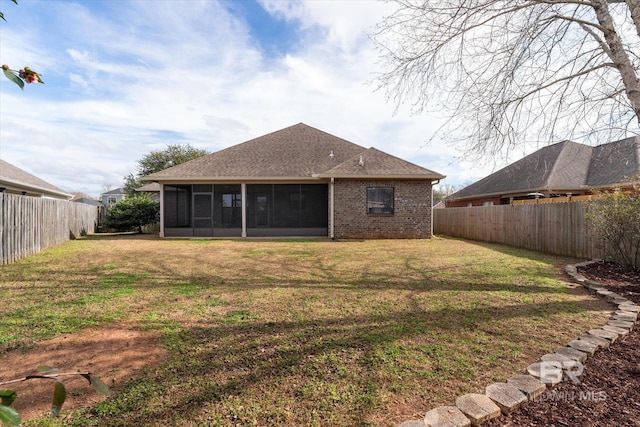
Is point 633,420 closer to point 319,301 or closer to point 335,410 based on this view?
point 335,410

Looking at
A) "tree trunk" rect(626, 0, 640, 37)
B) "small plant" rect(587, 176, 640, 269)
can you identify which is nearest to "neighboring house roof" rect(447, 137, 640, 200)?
"small plant" rect(587, 176, 640, 269)

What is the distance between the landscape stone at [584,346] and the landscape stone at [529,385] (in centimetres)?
92

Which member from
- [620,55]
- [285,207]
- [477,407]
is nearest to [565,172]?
[620,55]

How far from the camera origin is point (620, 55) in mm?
4641

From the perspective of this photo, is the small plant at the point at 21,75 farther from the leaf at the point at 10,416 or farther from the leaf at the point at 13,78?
the leaf at the point at 10,416

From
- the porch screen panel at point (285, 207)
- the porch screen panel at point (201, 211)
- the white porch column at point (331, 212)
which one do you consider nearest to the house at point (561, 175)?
the white porch column at point (331, 212)

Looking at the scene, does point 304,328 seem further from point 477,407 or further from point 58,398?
point 58,398

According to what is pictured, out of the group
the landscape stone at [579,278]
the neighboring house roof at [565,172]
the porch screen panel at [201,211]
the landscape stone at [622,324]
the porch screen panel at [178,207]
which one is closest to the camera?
the landscape stone at [622,324]

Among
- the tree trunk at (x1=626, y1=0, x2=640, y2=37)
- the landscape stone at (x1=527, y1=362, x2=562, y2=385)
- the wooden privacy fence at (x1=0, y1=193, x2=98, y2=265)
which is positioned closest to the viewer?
the landscape stone at (x1=527, y1=362, x2=562, y2=385)

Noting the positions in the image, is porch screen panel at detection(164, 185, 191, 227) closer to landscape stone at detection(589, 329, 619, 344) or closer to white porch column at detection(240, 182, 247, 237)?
white porch column at detection(240, 182, 247, 237)

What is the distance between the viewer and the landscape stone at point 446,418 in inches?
75.6

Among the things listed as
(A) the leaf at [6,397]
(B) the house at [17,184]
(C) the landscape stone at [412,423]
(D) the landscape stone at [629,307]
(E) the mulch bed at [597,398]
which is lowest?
(E) the mulch bed at [597,398]

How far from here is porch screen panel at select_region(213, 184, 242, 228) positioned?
15172 millimetres

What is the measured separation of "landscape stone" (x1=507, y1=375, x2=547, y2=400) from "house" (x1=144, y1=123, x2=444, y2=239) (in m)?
10.7
